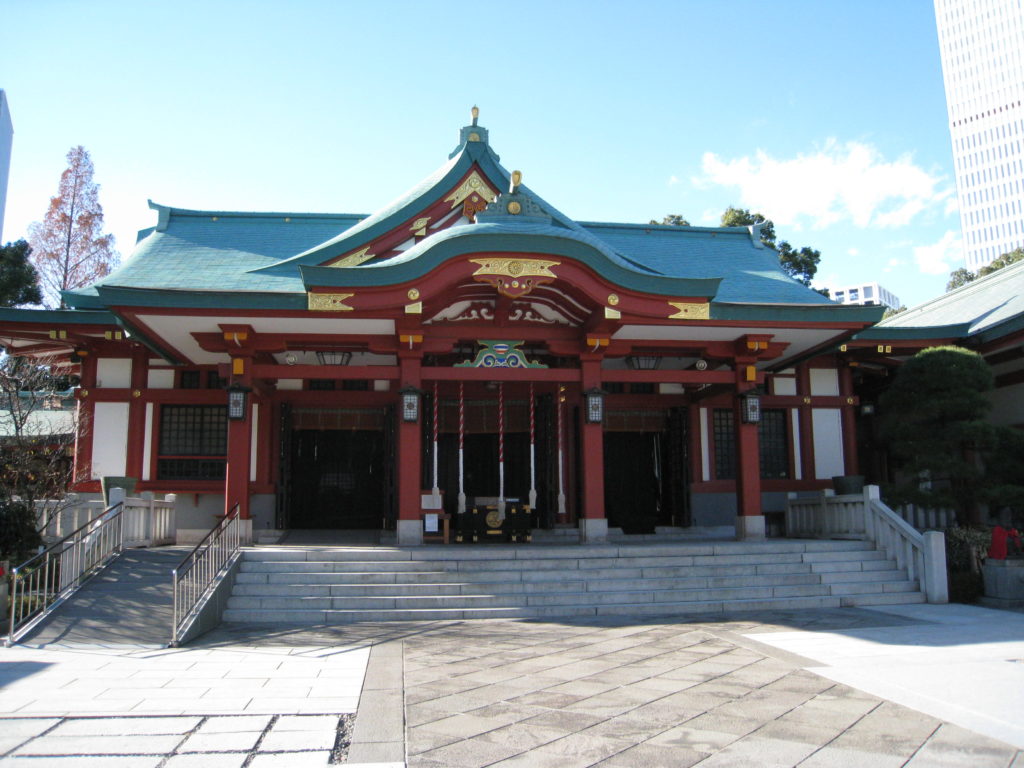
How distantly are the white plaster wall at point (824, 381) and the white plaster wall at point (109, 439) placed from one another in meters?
14.2

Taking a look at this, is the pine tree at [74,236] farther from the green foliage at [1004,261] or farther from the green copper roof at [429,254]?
the green foliage at [1004,261]

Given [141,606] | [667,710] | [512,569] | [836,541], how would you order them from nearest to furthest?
[667,710] → [141,606] → [512,569] → [836,541]

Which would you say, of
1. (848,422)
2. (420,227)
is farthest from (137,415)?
(848,422)

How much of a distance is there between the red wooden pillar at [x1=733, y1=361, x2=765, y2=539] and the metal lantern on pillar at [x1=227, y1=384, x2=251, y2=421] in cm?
852

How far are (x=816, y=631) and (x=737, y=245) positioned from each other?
11.2 meters

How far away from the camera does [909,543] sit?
1176 cm

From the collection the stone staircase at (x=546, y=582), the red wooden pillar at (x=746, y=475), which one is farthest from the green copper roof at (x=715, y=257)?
the stone staircase at (x=546, y=582)

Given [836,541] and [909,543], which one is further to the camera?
[836,541]

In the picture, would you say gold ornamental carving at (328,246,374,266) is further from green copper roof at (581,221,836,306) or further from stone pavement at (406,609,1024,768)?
stone pavement at (406,609,1024,768)

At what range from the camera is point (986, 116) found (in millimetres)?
97188

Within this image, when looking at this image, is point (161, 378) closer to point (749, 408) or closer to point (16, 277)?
point (16, 277)

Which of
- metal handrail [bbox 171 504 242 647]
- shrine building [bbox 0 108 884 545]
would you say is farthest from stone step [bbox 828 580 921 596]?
metal handrail [bbox 171 504 242 647]

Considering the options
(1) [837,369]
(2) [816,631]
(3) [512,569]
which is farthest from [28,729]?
(1) [837,369]

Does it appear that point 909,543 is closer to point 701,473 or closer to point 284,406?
point 701,473
